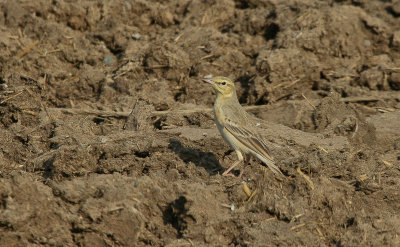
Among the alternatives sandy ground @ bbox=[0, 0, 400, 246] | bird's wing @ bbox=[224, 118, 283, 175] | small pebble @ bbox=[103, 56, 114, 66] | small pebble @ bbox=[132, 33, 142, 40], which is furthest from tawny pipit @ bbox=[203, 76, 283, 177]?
small pebble @ bbox=[132, 33, 142, 40]

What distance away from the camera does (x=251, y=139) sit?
23.8 ft

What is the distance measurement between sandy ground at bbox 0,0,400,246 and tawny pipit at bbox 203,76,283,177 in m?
0.22

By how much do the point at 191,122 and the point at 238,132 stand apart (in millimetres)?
1326

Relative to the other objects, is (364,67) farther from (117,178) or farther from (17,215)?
(17,215)

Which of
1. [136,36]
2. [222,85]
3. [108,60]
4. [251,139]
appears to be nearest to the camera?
[251,139]

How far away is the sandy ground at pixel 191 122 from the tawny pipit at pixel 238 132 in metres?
0.22

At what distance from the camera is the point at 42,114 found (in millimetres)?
8367

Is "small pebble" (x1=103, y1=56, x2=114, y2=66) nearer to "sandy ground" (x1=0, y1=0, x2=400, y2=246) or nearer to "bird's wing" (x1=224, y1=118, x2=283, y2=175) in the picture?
"sandy ground" (x1=0, y1=0, x2=400, y2=246)

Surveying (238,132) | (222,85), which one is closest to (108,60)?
(222,85)

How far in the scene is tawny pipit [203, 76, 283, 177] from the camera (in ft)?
23.1

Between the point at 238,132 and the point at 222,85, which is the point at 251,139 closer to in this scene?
the point at 238,132

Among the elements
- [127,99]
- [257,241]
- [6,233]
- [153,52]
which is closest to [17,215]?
[6,233]

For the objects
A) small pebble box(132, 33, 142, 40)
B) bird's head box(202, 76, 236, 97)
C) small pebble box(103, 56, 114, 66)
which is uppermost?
bird's head box(202, 76, 236, 97)

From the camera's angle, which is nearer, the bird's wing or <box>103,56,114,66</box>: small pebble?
the bird's wing
